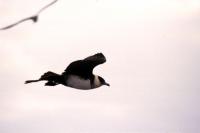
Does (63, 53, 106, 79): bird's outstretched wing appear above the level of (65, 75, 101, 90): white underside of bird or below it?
above

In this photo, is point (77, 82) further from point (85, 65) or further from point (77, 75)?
point (85, 65)

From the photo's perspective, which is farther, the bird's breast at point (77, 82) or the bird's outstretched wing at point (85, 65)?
the bird's breast at point (77, 82)

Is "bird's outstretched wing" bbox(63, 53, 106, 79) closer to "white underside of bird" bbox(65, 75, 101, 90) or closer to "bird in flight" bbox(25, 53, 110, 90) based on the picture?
"bird in flight" bbox(25, 53, 110, 90)

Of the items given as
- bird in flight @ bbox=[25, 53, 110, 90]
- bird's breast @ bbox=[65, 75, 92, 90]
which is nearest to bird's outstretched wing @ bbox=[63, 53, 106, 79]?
bird in flight @ bbox=[25, 53, 110, 90]

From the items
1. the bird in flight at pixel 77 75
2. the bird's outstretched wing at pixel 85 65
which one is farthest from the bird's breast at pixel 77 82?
the bird's outstretched wing at pixel 85 65

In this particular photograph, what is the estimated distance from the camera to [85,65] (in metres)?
10.8

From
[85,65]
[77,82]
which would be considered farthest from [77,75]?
[85,65]

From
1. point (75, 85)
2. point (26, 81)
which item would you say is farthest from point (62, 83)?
point (26, 81)

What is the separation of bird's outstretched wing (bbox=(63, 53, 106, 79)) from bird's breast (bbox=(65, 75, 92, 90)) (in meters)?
0.11

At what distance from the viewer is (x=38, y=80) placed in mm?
10453

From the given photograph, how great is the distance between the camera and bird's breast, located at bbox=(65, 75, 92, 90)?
1066 centimetres

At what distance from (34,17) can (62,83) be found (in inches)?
112

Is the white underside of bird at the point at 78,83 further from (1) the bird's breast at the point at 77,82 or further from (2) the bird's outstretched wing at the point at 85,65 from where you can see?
(2) the bird's outstretched wing at the point at 85,65

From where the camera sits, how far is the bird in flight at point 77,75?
1055 cm
